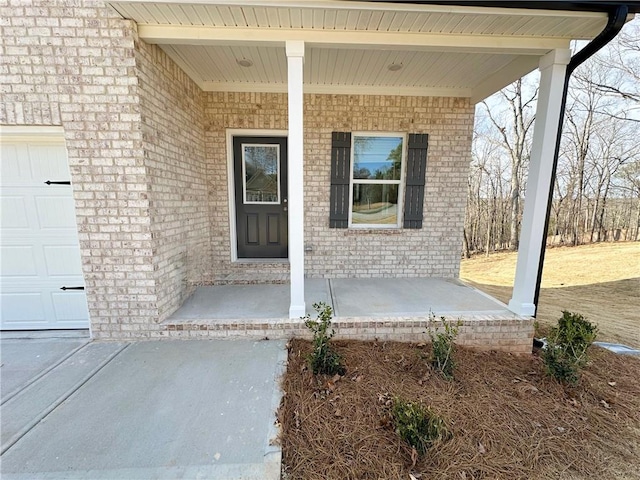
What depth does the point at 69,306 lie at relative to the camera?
278cm

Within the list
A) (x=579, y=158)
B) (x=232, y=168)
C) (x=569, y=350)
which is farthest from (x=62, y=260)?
(x=579, y=158)

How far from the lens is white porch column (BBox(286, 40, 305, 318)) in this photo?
8.25 ft

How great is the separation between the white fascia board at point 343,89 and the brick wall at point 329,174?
67 mm

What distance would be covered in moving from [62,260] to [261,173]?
2.55 m

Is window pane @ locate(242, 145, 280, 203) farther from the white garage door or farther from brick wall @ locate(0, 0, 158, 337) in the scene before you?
the white garage door

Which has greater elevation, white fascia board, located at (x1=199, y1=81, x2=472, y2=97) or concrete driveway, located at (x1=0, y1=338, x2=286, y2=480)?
white fascia board, located at (x1=199, y1=81, x2=472, y2=97)

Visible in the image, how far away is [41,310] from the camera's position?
278 cm

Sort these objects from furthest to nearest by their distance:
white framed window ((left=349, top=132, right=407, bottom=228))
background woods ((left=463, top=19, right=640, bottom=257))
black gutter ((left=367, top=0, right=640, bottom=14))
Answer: background woods ((left=463, top=19, right=640, bottom=257)) < white framed window ((left=349, top=132, right=407, bottom=228)) < black gutter ((left=367, top=0, right=640, bottom=14))

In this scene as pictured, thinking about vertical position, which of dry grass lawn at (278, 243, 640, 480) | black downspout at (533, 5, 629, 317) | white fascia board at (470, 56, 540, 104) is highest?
white fascia board at (470, 56, 540, 104)

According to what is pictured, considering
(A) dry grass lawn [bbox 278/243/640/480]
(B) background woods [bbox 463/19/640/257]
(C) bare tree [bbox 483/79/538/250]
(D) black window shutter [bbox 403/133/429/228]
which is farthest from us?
(C) bare tree [bbox 483/79/538/250]

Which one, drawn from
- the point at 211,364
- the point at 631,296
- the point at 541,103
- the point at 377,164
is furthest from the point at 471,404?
the point at 631,296

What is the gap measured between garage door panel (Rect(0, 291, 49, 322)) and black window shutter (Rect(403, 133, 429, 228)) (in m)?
4.51

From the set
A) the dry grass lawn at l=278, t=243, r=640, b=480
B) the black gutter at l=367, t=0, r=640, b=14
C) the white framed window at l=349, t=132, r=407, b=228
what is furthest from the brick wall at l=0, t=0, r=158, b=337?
the white framed window at l=349, t=132, r=407, b=228

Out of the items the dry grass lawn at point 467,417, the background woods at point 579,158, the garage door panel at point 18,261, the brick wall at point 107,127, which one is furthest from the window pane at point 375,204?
the background woods at point 579,158
